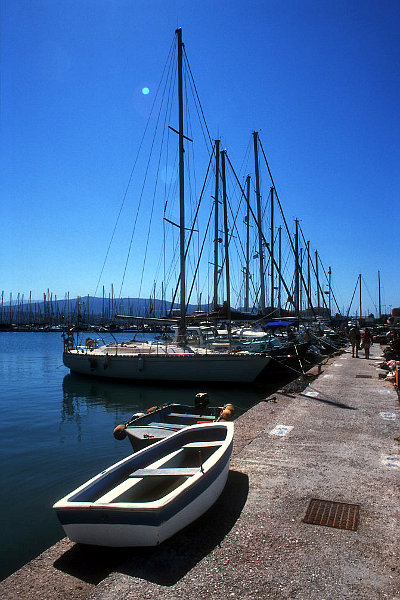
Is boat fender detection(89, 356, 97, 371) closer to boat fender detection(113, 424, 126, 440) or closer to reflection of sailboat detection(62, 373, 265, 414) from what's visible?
reflection of sailboat detection(62, 373, 265, 414)

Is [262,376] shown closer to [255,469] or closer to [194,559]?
[255,469]

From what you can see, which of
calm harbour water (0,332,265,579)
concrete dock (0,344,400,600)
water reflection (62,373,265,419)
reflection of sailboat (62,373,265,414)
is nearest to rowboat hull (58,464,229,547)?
concrete dock (0,344,400,600)

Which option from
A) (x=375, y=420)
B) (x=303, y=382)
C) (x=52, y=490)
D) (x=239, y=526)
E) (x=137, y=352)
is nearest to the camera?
(x=239, y=526)

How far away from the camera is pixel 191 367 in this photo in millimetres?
18125

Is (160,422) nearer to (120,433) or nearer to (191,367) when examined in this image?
(120,433)

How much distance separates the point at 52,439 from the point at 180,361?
23.8 ft

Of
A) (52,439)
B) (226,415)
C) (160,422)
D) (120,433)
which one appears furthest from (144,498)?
(52,439)

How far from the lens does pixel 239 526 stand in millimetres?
4562

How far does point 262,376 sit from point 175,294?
915 cm

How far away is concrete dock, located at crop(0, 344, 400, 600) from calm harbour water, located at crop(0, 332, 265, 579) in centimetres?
176

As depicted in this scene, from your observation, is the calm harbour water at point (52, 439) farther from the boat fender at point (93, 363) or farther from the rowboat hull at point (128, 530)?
the rowboat hull at point (128, 530)

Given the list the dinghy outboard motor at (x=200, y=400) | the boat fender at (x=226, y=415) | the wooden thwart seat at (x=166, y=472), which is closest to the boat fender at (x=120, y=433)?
the boat fender at (x=226, y=415)

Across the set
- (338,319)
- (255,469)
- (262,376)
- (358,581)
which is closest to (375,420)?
(255,469)

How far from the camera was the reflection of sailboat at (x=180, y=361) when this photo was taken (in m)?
17.8
